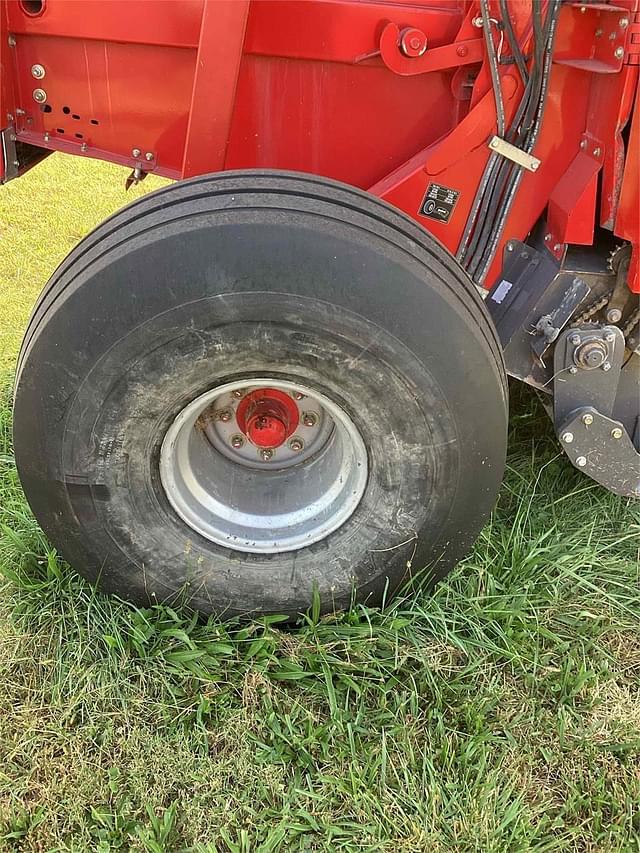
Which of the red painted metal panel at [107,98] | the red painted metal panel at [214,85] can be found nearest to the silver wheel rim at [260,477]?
the red painted metal panel at [214,85]

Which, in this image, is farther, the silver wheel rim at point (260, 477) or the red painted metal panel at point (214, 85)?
the silver wheel rim at point (260, 477)

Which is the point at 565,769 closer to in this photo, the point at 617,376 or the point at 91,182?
the point at 617,376

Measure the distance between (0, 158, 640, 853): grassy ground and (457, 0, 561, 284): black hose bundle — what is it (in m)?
0.97

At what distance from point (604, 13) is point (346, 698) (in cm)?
193

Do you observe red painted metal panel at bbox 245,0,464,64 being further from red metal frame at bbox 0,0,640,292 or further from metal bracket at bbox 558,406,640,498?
metal bracket at bbox 558,406,640,498

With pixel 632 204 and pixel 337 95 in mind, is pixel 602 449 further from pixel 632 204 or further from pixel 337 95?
pixel 337 95

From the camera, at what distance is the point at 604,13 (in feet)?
6.24

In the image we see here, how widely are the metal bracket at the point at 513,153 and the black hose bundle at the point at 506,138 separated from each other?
0.05ft

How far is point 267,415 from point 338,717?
0.85 m

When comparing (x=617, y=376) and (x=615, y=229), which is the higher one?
(x=615, y=229)

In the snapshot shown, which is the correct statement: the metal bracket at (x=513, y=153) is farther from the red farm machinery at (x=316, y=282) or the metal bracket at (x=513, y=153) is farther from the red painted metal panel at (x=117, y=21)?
the red painted metal panel at (x=117, y=21)

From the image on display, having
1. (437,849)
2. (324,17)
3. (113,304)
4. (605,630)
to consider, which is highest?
(324,17)

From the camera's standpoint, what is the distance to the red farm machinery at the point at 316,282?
1814mm

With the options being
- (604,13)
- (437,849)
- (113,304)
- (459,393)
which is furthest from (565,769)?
(604,13)
